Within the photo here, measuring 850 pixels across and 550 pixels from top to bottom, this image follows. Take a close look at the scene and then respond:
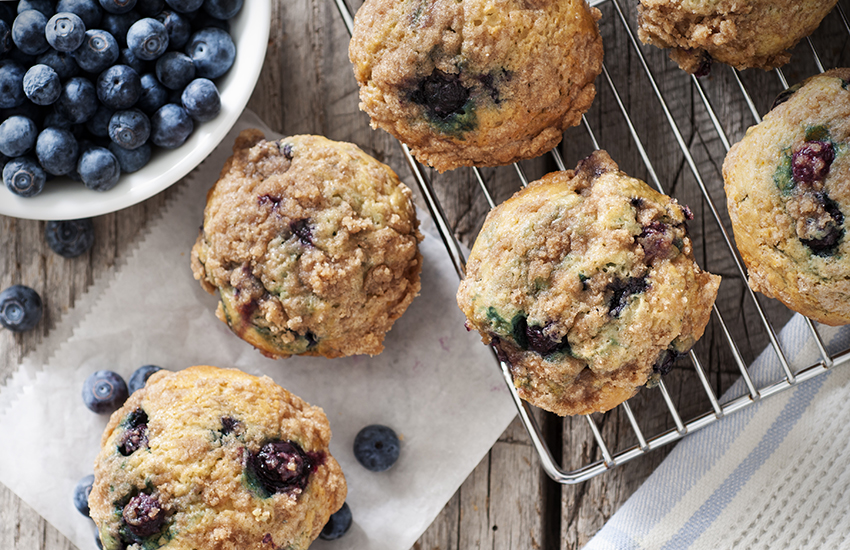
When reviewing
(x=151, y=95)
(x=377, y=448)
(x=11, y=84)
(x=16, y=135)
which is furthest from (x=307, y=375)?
(x=11, y=84)

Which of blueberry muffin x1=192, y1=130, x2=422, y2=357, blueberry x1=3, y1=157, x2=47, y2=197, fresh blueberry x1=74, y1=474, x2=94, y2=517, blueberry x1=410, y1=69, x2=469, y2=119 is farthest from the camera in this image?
fresh blueberry x1=74, y1=474, x2=94, y2=517

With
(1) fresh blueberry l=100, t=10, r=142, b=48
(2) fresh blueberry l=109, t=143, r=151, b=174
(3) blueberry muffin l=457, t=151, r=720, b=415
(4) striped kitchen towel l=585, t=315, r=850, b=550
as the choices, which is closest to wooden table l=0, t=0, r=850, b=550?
(4) striped kitchen towel l=585, t=315, r=850, b=550

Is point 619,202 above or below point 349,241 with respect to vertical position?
below

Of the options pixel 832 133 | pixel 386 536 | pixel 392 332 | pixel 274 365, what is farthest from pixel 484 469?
pixel 832 133

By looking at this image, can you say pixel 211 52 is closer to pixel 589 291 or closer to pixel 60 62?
pixel 60 62

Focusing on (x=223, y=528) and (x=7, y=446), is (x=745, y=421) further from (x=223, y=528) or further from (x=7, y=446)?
(x=7, y=446)

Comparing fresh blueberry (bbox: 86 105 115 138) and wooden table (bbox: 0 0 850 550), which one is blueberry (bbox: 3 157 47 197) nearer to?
fresh blueberry (bbox: 86 105 115 138)

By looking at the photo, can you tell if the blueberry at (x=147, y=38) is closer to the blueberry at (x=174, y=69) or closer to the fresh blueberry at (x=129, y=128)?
the blueberry at (x=174, y=69)
